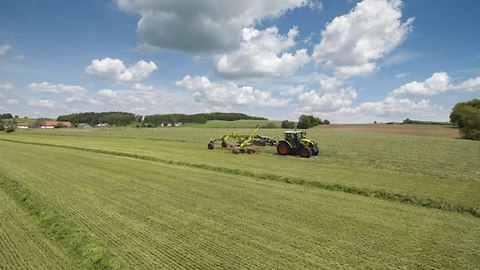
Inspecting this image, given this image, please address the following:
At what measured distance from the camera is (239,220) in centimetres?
788

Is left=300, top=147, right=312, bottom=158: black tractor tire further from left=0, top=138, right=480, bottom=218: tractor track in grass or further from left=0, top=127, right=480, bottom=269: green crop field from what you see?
left=0, top=138, right=480, bottom=218: tractor track in grass

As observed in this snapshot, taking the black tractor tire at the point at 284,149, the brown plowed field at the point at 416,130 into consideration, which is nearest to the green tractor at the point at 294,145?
the black tractor tire at the point at 284,149

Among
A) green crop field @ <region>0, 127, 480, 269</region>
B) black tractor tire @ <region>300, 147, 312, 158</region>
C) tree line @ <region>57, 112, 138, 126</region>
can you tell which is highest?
tree line @ <region>57, 112, 138, 126</region>

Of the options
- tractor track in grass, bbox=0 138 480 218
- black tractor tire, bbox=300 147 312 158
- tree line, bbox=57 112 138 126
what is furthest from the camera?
tree line, bbox=57 112 138 126

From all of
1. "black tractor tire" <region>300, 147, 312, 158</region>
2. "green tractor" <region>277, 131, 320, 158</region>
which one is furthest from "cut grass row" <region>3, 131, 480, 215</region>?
"green tractor" <region>277, 131, 320, 158</region>

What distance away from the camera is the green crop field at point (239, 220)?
588cm

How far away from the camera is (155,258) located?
19.2 feet

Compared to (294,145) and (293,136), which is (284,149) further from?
(293,136)

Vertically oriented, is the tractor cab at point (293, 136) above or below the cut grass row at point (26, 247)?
above

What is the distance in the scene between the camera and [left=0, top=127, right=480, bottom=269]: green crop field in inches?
231

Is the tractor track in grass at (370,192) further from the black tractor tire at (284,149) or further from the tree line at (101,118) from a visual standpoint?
the tree line at (101,118)

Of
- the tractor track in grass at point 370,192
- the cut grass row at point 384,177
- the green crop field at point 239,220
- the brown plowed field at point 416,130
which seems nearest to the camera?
the green crop field at point 239,220

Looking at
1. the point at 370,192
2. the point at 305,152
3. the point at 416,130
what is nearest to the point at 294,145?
the point at 305,152

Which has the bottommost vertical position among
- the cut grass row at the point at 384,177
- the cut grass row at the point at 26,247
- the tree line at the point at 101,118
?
the cut grass row at the point at 26,247
